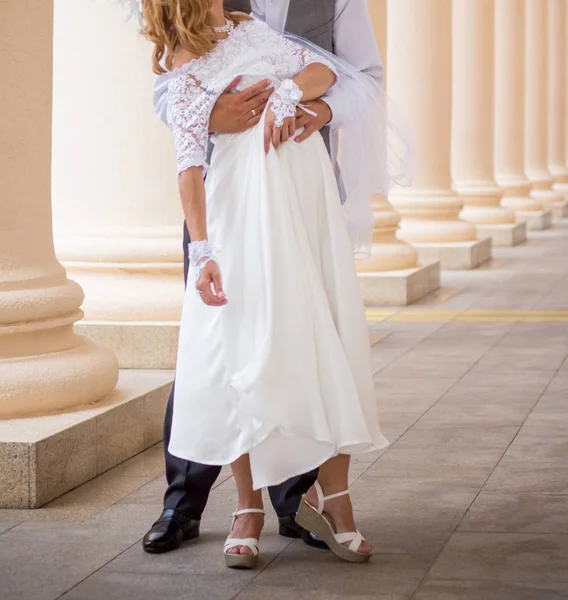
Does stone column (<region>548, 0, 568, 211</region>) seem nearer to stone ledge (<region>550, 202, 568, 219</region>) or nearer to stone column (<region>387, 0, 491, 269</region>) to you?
stone ledge (<region>550, 202, 568, 219</region>)

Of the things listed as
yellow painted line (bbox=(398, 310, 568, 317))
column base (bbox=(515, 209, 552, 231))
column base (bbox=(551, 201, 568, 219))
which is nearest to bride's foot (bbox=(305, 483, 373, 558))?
yellow painted line (bbox=(398, 310, 568, 317))

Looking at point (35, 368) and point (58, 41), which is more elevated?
point (58, 41)

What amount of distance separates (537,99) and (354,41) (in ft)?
118

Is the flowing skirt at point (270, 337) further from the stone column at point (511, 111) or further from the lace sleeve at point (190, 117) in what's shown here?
the stone column at point (511, 111)

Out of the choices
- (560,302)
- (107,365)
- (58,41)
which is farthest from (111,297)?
(560,302)

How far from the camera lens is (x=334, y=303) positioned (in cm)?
625

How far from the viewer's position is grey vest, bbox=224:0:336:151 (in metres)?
6.43

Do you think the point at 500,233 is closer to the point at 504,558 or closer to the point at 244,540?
the point at 504,558

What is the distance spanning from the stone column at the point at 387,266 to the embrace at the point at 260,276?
11.3m

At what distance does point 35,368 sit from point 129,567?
85.6 inches

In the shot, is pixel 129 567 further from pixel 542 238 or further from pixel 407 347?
pixel 542 238

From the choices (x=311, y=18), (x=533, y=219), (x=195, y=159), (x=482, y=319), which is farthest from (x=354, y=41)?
(x=533, y=219)

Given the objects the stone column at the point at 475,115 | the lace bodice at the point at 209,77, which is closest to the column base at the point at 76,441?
the lace bodice at the point at 209,77

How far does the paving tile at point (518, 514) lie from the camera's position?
6.81 metres
